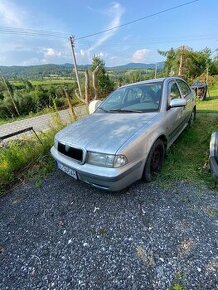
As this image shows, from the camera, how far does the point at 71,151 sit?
2.85 m

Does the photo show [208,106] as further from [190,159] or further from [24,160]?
[24,160]

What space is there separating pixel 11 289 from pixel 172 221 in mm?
1840

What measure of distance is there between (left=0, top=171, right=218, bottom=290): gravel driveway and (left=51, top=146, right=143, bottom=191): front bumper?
1.28 ft

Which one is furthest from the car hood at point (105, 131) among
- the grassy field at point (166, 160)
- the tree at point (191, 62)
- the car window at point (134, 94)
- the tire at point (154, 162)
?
the tree at point (191, 62)

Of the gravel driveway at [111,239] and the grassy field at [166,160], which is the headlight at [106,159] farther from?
the grassy field at [166,160]

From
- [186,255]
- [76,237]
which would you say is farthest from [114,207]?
[186,255]

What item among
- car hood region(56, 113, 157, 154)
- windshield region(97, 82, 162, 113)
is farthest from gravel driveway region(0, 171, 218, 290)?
windshield region(97, 82, 162, 113)

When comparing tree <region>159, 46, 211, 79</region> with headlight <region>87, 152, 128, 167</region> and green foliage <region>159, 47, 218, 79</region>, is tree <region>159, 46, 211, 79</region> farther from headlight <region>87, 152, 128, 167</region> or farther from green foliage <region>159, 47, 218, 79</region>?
headlight <region>87, 152, 128, 167</region>

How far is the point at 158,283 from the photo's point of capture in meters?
1.78

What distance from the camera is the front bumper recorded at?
2.42 meters

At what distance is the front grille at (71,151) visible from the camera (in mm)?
2699

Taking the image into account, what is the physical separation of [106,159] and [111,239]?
3.03 ft

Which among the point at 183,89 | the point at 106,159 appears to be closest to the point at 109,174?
the point at 106,159

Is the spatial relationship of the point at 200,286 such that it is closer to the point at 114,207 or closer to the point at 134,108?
the point at 114,207
